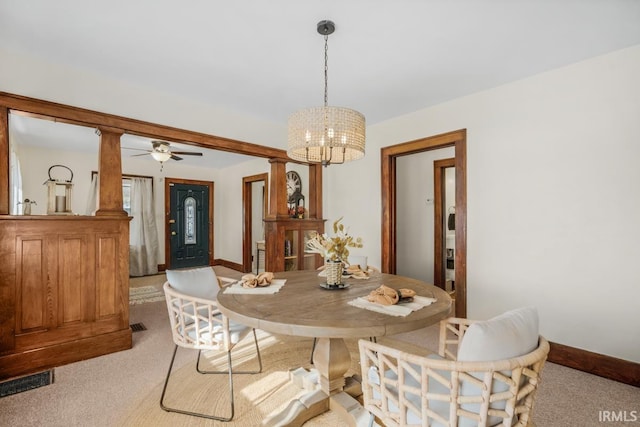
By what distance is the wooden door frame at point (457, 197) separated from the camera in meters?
3.20

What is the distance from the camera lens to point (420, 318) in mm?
1437

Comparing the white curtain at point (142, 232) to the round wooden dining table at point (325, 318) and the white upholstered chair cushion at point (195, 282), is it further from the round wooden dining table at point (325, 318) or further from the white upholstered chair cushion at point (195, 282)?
the round wooden dining table at point (325, 318)

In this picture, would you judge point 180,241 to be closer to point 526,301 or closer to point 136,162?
point 136,162

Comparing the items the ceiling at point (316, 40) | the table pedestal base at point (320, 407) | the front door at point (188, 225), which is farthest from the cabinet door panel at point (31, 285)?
the front door at point (188, 225)

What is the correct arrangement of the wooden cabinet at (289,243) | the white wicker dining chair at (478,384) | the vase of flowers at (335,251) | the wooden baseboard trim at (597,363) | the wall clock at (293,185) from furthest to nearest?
the wall clock at (293,185), the wooden cabinet at (289,243), the wooden baseboard trim at (597,363), the vase of flowers at (335,251), the white wicker dining chair at (478,384)

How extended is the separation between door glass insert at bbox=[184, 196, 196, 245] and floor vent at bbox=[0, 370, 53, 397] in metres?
4.72

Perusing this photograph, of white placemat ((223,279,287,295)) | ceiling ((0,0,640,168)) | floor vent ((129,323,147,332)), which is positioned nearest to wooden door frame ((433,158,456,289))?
ceiling ((0,0,640,168))

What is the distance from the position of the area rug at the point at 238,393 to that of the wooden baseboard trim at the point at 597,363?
1.68m

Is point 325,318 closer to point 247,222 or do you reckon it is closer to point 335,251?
point 335,251

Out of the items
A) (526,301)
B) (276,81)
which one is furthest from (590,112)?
(276,81)

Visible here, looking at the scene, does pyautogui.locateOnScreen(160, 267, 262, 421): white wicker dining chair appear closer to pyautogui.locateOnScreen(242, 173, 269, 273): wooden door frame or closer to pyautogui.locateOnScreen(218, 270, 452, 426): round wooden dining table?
pyautogui.locateOnScreen(218, 270, 452, 426): round wooden dining table

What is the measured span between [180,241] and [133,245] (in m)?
0.92

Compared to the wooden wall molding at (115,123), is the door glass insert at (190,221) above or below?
below

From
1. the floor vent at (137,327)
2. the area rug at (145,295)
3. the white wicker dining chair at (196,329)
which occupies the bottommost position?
the floor vent at (137,327)
